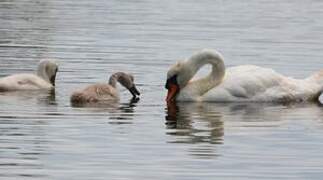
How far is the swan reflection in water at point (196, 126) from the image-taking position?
650 inches

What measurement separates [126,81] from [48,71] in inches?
76.4

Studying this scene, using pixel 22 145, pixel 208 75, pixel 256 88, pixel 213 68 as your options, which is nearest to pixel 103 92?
pixel 208 75

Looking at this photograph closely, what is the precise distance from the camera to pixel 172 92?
842 inches

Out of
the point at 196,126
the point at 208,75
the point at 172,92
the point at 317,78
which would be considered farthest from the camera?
the point at 317,78

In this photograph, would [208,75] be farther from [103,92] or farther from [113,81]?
[103,92]

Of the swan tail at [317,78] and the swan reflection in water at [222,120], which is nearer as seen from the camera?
the swan reflection in water at [222,120]

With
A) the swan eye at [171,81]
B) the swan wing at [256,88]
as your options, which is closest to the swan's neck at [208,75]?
the swan wing at [256,88]

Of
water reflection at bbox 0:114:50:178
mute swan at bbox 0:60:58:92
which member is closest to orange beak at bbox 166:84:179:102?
mute swan at bbox 0:60:58:92

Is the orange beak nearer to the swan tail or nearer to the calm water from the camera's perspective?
the calm water

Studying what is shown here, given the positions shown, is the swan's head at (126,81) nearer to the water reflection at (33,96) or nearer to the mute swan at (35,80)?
the water reflection at (33,96)

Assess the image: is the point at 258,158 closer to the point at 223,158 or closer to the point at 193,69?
the point at 223,158

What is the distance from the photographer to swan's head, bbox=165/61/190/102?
70.4 feet

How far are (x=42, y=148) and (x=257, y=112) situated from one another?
192 inches

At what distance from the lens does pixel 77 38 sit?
31641mm
